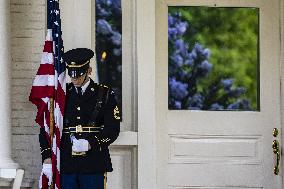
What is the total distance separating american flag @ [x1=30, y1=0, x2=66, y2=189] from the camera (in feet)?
30.3

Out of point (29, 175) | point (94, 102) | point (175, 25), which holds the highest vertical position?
point (175, 25)

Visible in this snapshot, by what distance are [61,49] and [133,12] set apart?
99cm

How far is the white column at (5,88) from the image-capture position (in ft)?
31.2

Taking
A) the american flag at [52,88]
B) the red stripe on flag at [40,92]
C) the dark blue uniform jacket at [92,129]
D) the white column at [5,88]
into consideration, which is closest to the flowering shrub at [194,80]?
the dark blue uniform jacket at [92,129]

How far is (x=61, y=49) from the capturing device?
948 cm

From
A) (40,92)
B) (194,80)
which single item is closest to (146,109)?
(194,80)

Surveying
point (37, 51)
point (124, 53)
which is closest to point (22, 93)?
point (37, 51)

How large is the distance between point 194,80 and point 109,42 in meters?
0.93

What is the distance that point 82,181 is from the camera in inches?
360

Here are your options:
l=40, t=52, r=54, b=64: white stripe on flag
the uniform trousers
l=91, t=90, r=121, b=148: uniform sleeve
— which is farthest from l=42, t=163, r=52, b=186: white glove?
l=40, t=52, r=54, b=64: white stripe on flag

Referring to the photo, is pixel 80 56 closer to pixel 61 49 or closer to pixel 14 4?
pixel 61 49

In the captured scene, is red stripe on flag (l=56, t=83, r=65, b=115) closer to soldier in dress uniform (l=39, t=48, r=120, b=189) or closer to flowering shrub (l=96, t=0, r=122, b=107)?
soldier in dress uniform (l=39, t=48, r=120, b=189)

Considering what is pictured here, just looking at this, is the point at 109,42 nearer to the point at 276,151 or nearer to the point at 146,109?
the point at 146,109

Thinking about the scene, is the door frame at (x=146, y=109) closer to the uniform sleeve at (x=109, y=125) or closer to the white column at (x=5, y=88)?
the uniform sleeve at (x=109, y=125)
